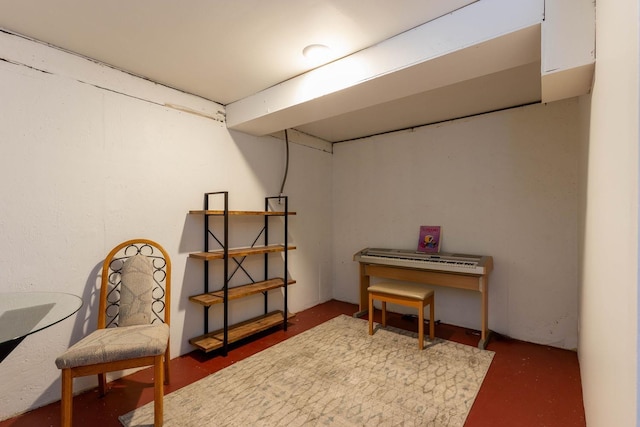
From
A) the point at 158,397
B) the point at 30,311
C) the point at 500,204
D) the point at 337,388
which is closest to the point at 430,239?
the point at 500,204

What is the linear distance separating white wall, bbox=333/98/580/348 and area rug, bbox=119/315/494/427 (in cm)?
66

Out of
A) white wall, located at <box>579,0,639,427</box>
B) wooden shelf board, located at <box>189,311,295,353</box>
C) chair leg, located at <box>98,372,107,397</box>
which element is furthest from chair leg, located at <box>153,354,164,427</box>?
white wall, located at <box>579,0,639,427</box>

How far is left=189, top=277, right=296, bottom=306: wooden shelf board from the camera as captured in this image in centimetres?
252

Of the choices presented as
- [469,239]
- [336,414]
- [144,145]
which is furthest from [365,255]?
[144,145]

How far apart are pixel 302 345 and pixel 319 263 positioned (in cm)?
146

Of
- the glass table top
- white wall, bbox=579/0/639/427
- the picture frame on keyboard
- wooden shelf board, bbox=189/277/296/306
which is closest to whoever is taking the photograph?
white wall, bbox=579/0/639/427

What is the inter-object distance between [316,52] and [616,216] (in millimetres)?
1806

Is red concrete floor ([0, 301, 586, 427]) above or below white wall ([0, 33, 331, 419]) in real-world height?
below

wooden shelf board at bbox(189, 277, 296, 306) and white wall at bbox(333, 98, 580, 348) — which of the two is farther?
white wall at bbox(333, 98, 580, 348)

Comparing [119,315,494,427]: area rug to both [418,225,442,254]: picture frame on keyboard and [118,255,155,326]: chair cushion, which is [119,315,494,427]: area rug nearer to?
[118,255,155,326]: chair cushion

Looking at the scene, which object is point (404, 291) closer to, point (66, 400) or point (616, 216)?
point (616, 216)

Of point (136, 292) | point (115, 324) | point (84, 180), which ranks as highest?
point (84, 180)

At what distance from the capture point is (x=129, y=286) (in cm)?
205

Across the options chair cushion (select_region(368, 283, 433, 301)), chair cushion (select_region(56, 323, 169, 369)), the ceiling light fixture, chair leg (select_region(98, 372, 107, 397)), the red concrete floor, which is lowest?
the red concrete floor
